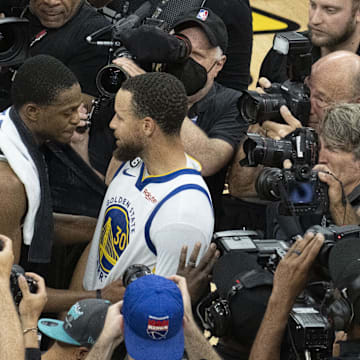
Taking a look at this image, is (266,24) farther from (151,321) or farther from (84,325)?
(151,321)

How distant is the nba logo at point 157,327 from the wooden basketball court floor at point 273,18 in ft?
19.8

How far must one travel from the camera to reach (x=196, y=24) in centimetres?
329

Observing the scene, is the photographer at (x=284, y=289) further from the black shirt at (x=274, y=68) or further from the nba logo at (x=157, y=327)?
the black shirt at (x=274, y=68)

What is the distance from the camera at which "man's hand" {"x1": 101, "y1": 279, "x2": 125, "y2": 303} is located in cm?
277

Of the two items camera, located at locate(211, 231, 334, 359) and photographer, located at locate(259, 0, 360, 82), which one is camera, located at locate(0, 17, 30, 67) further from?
camera, located at locate(211, 231, 334, 359)

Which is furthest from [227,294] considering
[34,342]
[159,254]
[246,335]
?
[34,342]

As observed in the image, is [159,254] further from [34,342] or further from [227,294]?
[34,342]

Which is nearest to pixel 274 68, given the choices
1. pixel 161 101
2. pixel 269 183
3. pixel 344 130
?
pixel 344 130

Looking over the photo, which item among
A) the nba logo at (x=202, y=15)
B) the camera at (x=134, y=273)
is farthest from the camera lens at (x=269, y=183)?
the nba logo at (x=202, y=15)

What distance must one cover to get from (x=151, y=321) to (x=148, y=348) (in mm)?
71

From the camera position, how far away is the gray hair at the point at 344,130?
284cm

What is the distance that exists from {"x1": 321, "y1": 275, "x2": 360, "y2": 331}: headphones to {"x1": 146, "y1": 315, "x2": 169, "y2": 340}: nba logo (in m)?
0.42

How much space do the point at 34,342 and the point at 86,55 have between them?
5.51ft

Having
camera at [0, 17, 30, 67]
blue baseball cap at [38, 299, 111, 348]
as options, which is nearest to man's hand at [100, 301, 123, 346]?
blue baseball cap at [38, 299, 111, 348]
